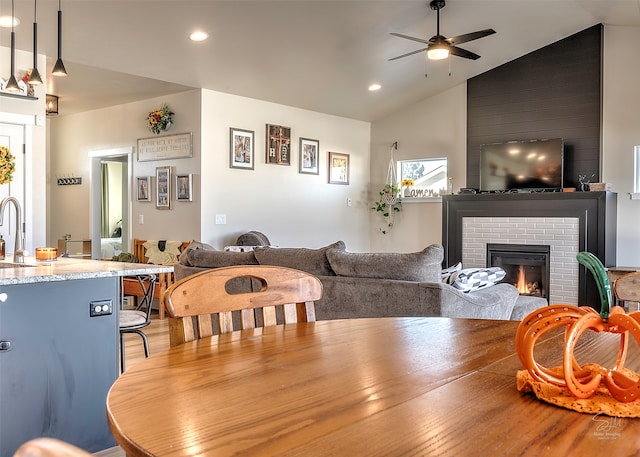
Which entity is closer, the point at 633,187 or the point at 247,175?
the point at 633,187

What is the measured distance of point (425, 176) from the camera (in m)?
8.11

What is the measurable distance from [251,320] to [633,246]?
6.14 m

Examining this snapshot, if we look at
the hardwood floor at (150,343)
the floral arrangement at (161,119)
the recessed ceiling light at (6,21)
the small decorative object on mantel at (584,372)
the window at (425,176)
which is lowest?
the hardwood floor at (150,343)

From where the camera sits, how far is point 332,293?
3.60m

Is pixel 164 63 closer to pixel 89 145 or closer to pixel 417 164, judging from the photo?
pixel 89 145

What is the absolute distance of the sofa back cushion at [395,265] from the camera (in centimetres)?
337

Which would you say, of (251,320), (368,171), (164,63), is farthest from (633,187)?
(251,320)

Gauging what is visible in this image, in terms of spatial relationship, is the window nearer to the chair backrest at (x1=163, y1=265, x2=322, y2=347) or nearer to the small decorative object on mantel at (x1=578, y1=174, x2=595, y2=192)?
the small decorative object on mantel at (x1=578, y1=174, x2=595, y2=192)

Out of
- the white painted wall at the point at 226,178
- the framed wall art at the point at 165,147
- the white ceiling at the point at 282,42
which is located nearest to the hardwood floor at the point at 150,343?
the white painted wall at the point at 226,178

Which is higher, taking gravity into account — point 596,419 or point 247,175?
point 247,175

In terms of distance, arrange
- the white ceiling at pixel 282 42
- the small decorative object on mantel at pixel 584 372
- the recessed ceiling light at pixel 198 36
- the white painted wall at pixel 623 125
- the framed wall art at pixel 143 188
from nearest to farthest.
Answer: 1. the small decorative object on mantel at pixel 584 372
2. the white ceiling at pixel 282 42
3. the recessed ceiling light at pixel 198 36
4. the white painted wall at pixel 623 125
5. the framed wall art at pixel 143 188

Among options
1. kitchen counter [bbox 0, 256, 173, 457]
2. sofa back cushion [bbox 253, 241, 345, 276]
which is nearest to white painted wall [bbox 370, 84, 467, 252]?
sofa back cushion [bbox 253, 241, 345, 276]

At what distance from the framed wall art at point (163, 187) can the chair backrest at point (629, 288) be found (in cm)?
572

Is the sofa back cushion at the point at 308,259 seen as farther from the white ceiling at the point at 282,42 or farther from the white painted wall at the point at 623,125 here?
the white painted wall at the point at 623,125
